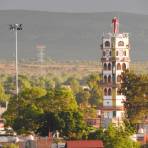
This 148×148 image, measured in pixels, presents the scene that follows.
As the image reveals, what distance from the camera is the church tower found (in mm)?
114062

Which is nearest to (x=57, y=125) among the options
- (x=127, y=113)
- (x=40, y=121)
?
(x=40, y=121)

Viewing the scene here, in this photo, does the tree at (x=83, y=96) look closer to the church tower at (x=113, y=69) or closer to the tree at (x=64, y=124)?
the church tower at (x=113, y=69)

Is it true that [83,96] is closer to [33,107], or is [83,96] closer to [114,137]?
[33,107]

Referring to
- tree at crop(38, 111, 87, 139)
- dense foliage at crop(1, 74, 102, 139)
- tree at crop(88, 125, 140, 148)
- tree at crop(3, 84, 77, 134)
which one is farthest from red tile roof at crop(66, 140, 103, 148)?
tree at crop(3, 84, 77, 134)

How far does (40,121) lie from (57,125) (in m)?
1.48

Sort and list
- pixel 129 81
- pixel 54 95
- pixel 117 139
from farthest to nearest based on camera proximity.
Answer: pixel 129 81, pixel 54 95, pixel 117 139

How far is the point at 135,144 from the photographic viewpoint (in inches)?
3376

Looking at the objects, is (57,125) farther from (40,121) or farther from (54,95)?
Result: (54,95)

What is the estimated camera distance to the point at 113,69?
4505 inches

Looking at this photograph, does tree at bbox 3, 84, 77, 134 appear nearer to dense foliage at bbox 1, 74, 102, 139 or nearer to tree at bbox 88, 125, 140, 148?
dense foliage at bbox 1, 74, 102, 139

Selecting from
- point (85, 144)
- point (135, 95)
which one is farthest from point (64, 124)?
point (135, 95)

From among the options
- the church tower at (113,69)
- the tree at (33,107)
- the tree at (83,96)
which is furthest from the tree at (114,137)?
the tree at (83,96)

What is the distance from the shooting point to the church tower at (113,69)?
374ft

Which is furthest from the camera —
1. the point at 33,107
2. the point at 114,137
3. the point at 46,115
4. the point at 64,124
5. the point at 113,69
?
the point at 113,69
